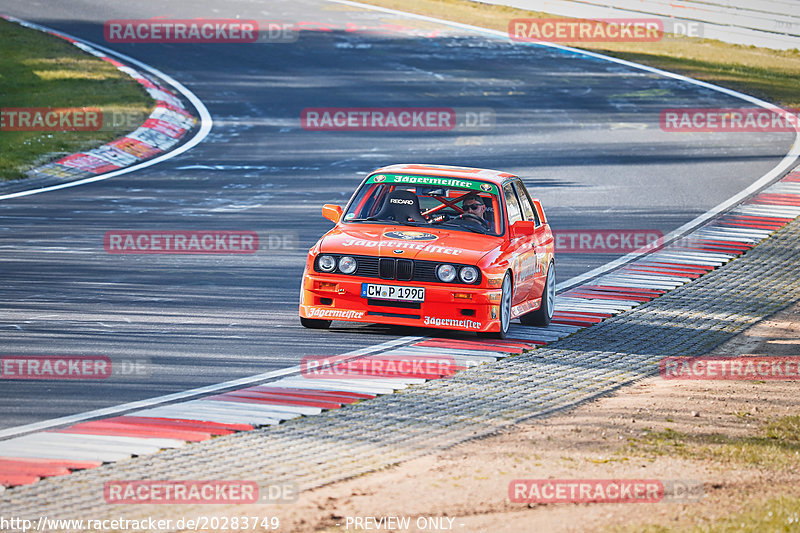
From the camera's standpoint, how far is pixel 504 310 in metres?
11.8

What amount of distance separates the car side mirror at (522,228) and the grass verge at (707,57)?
21.6m

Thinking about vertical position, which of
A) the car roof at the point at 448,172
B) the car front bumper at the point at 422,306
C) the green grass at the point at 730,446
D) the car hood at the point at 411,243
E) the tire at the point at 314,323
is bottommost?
the green grass at the point at 730,446

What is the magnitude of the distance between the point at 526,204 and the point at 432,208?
3.95ft

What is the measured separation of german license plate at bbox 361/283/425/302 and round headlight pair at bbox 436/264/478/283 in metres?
0.22

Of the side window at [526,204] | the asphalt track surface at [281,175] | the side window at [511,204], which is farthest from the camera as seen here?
the side window at [526,204]

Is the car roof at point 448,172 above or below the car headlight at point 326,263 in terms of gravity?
above

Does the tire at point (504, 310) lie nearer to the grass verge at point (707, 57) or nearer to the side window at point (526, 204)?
the side window at point (526, 204)

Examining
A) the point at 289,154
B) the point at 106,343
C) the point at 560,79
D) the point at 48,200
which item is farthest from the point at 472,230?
the point at 560,79

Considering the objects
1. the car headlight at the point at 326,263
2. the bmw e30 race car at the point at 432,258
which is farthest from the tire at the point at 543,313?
the car headlight at the point at 326,263

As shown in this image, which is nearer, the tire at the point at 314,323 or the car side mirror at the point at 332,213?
the tire at the point at 314,323

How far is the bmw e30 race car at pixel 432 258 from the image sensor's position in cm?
1147

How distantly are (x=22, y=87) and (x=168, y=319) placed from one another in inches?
740

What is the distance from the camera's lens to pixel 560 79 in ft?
111

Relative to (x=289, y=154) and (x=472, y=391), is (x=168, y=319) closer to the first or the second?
(x=472, y=391)
